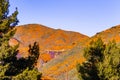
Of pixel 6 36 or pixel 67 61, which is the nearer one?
pixel 6 36

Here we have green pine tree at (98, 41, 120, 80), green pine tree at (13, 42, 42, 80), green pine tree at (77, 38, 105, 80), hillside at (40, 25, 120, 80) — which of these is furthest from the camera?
hillside at (40, 25, 120, 80)

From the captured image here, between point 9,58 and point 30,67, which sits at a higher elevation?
point 9,58

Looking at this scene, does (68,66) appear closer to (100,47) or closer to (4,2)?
(100,47)

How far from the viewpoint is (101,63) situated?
127ft

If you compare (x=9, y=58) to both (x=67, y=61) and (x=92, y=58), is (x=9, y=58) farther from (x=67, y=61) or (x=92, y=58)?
(x=67, y=61)

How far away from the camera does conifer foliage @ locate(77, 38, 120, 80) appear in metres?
37.8

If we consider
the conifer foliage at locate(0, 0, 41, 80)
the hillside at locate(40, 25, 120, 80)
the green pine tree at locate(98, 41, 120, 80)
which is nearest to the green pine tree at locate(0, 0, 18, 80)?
the conifer foliage at locate(0, 0, 41, 80)

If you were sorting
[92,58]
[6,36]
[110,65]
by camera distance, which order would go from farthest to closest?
[92,58]
[110,65]
[6,36]

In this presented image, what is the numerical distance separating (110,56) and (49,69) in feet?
277

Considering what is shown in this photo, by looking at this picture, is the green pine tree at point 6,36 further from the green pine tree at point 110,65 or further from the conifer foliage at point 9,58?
the green pine tree at point 110,65

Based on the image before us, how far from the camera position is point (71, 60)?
119375mm

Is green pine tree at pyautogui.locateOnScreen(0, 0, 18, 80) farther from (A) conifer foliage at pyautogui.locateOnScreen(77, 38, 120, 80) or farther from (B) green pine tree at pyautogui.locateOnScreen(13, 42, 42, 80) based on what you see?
(A) conifer foliage at pyautogui.locateOnScreen(77, 38, 120, 80)

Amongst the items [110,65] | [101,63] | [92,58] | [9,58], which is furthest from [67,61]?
[9,58]

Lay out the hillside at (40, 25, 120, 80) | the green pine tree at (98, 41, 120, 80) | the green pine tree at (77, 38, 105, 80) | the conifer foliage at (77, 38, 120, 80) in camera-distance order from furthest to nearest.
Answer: the hillside at (40, 25, 120, 80)
the green pine tree at (77, 38, 105, 80)
the conifer foliage at (77, 38, 120, 80)
the green pine tree at (98, 41, 120, 80)
